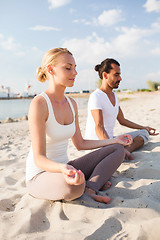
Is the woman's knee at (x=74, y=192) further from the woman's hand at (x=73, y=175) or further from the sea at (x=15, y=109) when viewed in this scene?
the sea at (x=15, y=109)

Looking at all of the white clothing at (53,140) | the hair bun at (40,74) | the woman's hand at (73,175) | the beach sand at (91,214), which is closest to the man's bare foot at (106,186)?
the beach sand at (91,214)

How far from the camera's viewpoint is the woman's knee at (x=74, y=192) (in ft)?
6.07

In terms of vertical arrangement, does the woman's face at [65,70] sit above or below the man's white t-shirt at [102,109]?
above

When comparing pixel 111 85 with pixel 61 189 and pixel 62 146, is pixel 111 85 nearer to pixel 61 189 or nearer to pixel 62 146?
pixel 62 146

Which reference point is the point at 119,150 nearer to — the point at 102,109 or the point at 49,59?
the point at 102,109

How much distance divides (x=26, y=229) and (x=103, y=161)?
3.21 ft

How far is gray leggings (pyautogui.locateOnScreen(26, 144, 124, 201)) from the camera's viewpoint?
187 centimetres

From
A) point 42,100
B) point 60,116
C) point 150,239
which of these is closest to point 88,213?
point 150,239

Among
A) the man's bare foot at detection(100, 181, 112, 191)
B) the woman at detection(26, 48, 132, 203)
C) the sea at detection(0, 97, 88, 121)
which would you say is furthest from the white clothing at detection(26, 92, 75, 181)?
the sea at detection(0, 97, 88, 121)

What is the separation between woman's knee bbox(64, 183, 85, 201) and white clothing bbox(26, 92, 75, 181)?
1.18 feet

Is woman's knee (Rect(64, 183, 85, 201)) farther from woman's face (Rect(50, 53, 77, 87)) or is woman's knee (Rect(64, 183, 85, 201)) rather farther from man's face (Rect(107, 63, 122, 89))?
man's face (Rect(107, 63, 122, 89))

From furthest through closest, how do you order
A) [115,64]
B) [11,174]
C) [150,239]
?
[115,64]
[11,174]
[150,239]

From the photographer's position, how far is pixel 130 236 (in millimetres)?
1473

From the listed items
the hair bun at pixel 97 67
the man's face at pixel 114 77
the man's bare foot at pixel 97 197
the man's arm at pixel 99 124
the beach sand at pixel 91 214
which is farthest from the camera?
→ the hair bun at pixel 97 67
